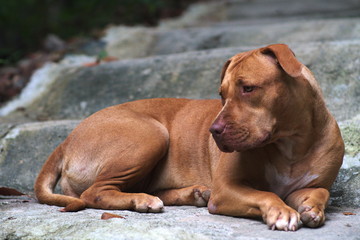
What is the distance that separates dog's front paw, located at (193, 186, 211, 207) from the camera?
431cm

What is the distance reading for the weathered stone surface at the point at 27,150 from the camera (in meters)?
5.43

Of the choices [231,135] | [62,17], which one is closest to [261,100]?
[231,135]

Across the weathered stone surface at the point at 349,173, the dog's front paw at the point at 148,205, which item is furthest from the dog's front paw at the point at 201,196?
the weathered stone surface at the point at 349,173

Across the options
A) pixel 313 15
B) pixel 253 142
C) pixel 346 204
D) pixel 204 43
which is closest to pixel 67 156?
pixel 253 142

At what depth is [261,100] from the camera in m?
3.54

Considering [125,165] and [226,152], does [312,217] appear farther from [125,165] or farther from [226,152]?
[125,165]

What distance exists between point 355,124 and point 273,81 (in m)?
1.74

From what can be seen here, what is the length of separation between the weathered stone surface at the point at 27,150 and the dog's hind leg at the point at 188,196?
1542 millimetres

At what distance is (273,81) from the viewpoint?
359cm

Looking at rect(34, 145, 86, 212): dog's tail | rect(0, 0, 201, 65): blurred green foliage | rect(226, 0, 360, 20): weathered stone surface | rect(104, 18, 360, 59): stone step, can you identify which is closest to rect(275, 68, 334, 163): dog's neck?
rect(34, 145, 86, 212): dog's tail

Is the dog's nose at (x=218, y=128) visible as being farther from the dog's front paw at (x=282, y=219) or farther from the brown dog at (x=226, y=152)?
the dog's front paw at (x=282, y=219)

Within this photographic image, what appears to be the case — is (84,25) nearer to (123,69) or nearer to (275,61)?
(123,69)

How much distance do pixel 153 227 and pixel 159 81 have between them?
11.8 ft

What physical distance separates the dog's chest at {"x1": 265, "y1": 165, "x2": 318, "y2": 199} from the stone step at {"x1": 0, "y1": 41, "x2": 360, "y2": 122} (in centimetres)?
181
